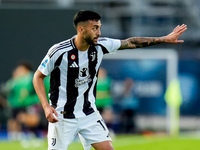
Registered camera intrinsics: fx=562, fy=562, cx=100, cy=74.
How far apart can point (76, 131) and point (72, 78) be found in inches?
24.3

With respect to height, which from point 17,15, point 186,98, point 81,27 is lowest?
point 186,98

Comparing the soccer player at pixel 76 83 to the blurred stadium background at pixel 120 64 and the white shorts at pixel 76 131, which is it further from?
the blurred stadium background at pixel 120 64

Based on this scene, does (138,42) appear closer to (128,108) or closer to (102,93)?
(102,93)

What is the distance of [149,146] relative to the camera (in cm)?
1245

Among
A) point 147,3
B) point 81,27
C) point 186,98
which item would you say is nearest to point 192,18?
point 147,3

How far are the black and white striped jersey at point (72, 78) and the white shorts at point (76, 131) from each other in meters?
0.08

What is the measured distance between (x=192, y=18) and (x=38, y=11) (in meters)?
10.9

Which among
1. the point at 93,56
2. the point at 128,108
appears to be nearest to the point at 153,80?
the point at 128,108

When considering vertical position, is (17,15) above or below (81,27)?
above

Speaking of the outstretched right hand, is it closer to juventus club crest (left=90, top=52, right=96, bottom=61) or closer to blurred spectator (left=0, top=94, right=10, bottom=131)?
juventus club crest (left=90, top=52, right=96, bottom=61)

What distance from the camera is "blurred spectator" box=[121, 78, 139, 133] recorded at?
16.6m

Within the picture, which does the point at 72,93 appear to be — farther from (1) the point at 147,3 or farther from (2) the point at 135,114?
(1) the point at 147,3

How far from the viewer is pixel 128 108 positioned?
16.6m

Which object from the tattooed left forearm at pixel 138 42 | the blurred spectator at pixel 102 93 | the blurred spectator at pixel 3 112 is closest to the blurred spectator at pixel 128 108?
the blurred spectator at pixel 102 93
